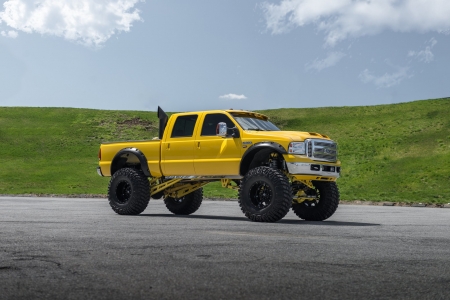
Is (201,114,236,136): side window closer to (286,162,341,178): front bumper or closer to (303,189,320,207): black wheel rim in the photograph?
(286,162,341,178): front bumper

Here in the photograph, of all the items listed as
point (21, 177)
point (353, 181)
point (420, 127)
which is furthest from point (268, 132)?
point (420, 127)

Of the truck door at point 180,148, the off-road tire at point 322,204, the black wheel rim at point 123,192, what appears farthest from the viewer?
the black wheel rim at point 123,192

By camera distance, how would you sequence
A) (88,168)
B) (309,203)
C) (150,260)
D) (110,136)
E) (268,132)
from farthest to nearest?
(110,136) < (88,168) < (309,203) < (268,132) < (150,260)

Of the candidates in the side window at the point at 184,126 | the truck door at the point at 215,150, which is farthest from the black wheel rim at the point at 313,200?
the side window at the point at 184,126

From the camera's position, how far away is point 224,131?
14211 millimetres

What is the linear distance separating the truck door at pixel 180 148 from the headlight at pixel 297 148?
271cm

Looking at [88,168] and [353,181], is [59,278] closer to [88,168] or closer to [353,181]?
[353,181]

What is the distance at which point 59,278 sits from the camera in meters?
6.30

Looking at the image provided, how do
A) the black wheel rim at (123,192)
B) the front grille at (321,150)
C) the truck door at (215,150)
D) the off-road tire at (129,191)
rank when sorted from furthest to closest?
the black wheel rim at (123,192) → the off-road tire at (129,191) → the truck door at (215,150) → the front grille at (321,150)

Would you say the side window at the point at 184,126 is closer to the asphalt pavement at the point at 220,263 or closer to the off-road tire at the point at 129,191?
the off-road tire at the point at 129,191

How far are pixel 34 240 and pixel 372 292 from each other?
568cm

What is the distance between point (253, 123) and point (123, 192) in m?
4.15

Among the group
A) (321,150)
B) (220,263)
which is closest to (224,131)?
(321,150)

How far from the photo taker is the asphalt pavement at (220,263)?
574 centimetres
